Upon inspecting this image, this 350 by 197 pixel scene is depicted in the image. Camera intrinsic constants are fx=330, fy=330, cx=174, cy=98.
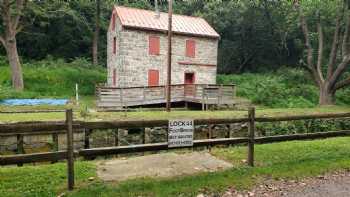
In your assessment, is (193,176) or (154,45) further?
(154,45)

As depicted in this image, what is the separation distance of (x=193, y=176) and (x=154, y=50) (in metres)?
18.5

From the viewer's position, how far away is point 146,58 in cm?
2325

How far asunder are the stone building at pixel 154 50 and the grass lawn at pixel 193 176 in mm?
15878

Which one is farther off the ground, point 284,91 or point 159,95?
point 284,91

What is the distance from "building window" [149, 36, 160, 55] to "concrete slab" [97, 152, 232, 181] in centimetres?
1674

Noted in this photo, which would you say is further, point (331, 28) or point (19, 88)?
point (331, 28)

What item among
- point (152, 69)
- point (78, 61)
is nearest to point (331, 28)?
point (152, 69)

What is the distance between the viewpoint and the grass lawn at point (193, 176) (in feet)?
16.2

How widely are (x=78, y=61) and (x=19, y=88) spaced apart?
9.10 m

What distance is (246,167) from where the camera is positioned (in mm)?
6391

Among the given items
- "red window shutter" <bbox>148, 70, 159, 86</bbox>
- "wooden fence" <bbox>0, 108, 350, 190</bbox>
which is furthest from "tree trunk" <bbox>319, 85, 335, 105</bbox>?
"wooden fence" <bbox>0, 108, 350, 190</bbox>

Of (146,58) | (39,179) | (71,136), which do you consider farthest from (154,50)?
(71,136)

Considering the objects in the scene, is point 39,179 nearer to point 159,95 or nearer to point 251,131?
point 251,131

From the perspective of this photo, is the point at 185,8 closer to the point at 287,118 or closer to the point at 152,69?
the point at 152,69
